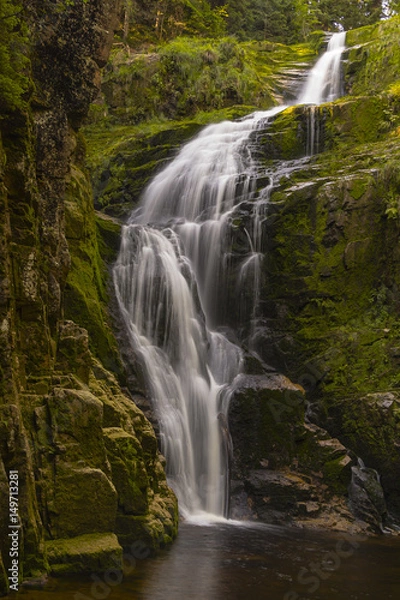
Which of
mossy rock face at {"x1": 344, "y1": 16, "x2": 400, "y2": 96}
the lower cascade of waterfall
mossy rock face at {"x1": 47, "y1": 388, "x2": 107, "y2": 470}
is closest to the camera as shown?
mossy rock face at {"x1": 47, "y1": 388, "x2": 107, "y2": 470}

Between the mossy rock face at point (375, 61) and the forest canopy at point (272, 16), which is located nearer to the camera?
the mossy rock face at point (375, 61)

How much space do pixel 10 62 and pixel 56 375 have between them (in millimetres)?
3836

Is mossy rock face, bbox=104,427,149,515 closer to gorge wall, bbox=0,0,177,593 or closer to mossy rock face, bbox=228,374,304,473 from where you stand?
gorge wall, bbox=0,0,177,593

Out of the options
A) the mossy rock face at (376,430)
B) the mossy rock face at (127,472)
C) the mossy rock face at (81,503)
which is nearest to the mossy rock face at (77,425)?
the mossy rock face at (81,503)

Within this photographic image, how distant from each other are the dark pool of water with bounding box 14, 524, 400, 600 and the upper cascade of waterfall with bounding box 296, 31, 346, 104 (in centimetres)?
2252

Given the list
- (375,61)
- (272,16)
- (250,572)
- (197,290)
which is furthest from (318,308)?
(272,16)

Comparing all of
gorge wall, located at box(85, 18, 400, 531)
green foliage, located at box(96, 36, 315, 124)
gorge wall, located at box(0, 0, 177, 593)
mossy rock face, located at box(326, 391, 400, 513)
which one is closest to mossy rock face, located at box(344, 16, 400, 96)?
green foliage, located at box(96, 36, 315, 124)

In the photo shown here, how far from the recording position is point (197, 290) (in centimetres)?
1638

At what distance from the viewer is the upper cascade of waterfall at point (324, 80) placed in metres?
28.9

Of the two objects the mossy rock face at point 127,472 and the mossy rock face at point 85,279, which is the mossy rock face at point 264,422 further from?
the mossy rock face at point 127,472

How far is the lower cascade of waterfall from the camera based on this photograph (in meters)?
12.4

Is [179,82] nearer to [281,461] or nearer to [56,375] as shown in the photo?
[281,461]

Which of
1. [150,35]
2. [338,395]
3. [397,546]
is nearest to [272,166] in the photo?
[338,395]

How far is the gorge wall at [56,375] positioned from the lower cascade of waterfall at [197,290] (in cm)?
232
